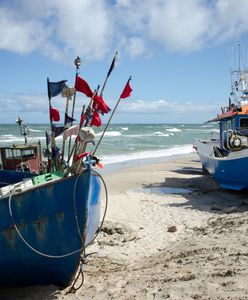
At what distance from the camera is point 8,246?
18.9 feet

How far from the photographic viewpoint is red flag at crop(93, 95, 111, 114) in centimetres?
595

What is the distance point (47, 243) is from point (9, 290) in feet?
4.41

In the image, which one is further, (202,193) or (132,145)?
(132,145)

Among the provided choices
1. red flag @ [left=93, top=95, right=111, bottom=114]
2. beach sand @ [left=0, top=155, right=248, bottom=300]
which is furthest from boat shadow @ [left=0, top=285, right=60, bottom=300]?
red flag @ [left=93, top=95, right=111, bottom=114]

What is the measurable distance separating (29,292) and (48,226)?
4.24 feet

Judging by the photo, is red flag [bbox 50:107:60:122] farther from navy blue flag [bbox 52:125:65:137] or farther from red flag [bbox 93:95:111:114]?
red flag [bbox 93:95:111:114]

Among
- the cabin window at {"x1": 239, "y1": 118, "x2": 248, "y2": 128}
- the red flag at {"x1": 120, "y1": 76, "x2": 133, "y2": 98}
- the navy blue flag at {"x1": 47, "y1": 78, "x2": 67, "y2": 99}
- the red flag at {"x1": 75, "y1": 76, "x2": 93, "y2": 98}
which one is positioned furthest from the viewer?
the cabin window at {"x1": 239, "y1": 118, "x2": 248, "y2": 128}

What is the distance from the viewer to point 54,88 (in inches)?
262

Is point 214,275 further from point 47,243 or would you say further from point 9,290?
point 9,290

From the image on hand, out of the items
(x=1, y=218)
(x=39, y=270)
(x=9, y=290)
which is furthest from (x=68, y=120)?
(x=9, y=290)

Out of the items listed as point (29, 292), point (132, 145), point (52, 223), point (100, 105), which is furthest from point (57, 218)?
point (132, 145)

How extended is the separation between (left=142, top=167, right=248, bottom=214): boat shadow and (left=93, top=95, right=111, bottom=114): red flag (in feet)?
19.0

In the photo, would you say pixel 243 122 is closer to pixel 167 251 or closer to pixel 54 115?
pixel 167 251

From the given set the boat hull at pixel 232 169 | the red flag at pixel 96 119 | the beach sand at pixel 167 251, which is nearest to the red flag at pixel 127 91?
the red flag at pixel 96 119
